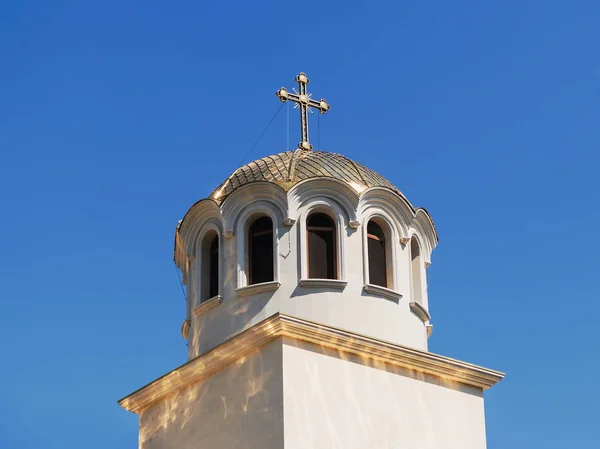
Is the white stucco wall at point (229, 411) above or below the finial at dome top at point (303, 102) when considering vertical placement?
below

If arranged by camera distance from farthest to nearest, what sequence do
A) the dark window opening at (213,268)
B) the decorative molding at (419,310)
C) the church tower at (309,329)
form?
the dark window opening at (213,268), the decorative molding at (419,310), the church tower at (309,329)

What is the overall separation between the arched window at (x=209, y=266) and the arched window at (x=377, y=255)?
2.25 m

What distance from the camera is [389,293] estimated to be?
20156mm

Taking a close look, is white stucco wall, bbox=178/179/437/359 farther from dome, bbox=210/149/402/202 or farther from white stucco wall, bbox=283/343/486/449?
white stucco wall, bbox=283/343/486/449

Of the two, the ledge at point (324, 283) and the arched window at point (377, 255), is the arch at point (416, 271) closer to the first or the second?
the arched window at point (377, 255)

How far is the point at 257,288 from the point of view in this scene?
19828 millimetres

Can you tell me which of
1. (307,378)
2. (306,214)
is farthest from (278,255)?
(307,378)

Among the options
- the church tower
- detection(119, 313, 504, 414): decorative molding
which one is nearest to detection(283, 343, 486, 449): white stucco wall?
the church tower

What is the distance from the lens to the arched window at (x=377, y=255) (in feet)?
67.3

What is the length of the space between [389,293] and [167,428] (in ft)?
12.0

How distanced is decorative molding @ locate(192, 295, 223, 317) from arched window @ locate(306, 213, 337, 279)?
1359 mm

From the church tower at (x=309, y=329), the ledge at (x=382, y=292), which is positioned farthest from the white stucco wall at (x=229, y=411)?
the ledge at (x=382, y=292)

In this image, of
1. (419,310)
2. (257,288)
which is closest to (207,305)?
(257,288)

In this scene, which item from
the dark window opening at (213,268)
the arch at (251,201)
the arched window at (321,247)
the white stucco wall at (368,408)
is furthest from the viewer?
the dark window opening at (213,268)
